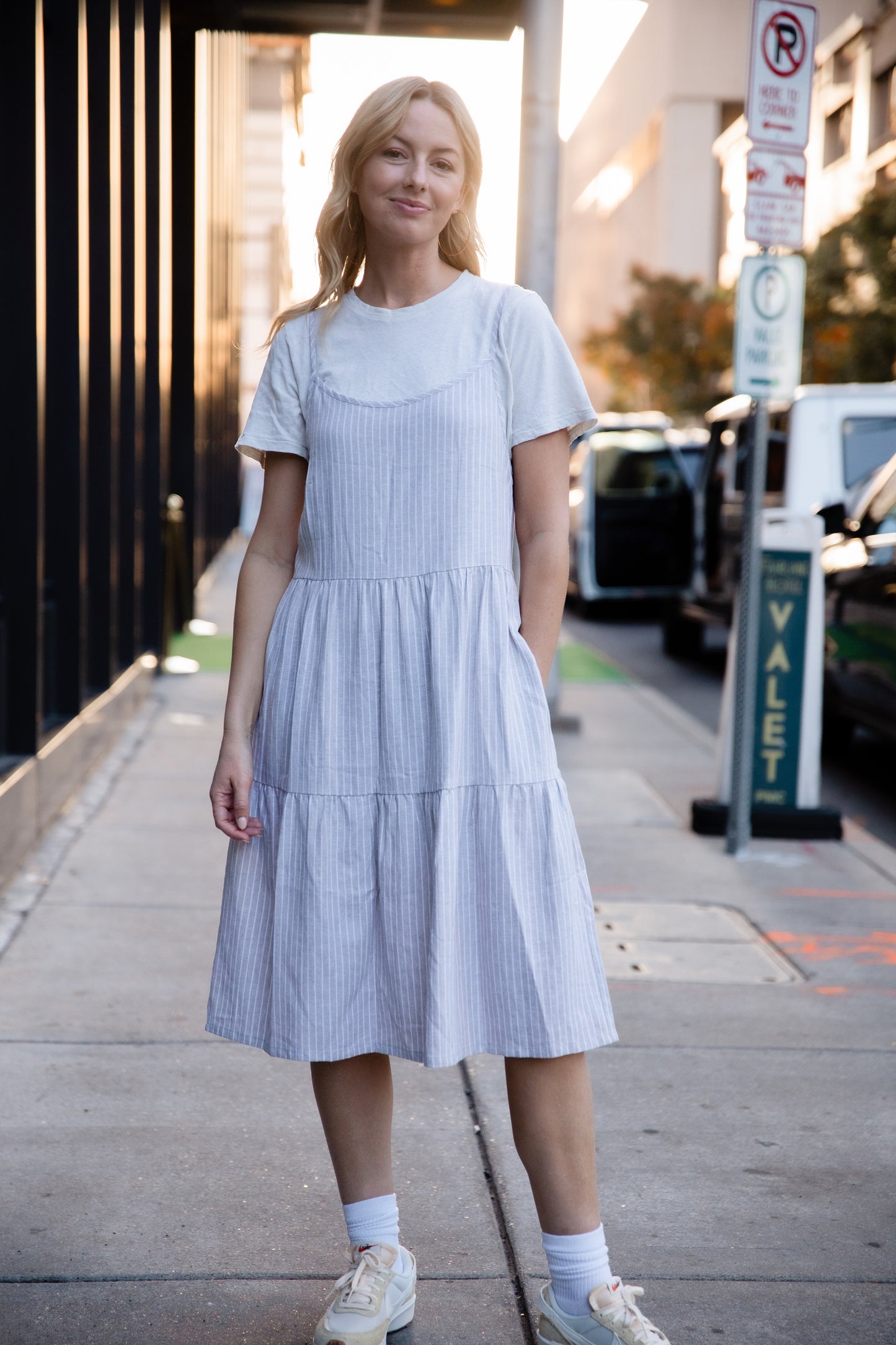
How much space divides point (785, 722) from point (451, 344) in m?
4.38

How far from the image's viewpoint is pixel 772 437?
39.7 ft

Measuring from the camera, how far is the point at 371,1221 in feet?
8.64

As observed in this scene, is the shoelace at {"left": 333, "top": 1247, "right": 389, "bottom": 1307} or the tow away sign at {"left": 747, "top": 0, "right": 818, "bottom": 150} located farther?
the tow away sign at {"left": 747, "top": 0, "right": 818, "bottom": 150}

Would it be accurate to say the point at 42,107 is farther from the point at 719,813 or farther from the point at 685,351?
the point at 685,351

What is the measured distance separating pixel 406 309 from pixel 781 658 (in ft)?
14.1

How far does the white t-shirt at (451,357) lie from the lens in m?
2.48

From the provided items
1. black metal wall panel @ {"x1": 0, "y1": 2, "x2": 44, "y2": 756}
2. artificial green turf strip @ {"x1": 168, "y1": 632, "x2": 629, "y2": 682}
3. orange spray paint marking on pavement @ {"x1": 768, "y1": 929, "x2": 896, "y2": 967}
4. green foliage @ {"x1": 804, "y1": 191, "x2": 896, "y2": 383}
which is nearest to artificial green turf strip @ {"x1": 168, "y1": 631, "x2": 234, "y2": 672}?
artificial green turf strip @ {"x1": 168, "y1": 632, "x2": 629, "y2": 682}

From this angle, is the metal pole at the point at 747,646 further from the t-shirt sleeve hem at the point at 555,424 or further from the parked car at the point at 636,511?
the parked car at the point at 636,511

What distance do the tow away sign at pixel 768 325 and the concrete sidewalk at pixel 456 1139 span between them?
201cm

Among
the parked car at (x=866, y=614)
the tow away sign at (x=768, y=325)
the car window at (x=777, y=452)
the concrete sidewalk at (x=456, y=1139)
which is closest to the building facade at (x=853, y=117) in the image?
the car window at (x=777, y=452)

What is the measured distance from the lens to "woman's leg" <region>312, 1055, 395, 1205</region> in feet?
8.45

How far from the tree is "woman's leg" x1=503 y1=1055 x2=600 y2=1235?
3999 centimetres

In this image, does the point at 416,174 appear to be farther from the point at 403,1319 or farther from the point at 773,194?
the point at 773,194

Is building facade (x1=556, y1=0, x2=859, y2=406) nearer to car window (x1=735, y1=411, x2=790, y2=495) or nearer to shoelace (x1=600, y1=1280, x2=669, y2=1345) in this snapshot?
car window (x1=735, y1=411, x2=790, y2=495)
